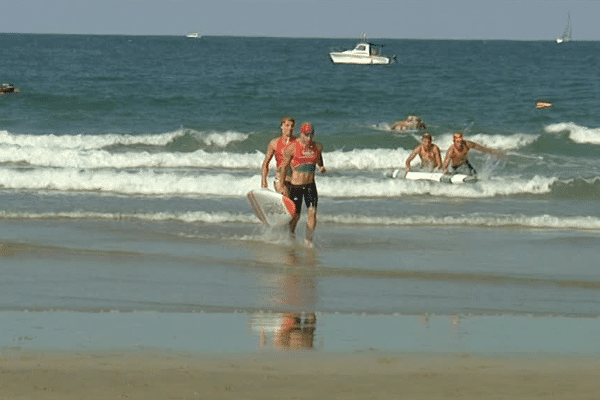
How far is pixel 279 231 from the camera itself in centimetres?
1320

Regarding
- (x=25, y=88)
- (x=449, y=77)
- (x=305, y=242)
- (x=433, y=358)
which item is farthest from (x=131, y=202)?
(x=449, y=77)

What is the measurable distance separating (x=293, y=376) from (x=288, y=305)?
238 centimetres

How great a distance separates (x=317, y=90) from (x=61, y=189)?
24337mm

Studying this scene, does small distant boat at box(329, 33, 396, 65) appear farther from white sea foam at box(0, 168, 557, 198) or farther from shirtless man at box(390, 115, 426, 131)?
white sea foam at box(0, 168, 557, 198)

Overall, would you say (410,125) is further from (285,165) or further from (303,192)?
(285,165)

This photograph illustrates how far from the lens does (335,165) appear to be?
22828 millimetres

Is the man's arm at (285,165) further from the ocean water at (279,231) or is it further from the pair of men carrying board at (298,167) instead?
the ocean water at (279,231)

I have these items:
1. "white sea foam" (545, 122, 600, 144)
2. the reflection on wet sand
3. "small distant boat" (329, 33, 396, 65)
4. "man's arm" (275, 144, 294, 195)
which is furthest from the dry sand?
"small distant boat" (329, 33, 396, 65)

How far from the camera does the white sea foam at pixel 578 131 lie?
2709cm

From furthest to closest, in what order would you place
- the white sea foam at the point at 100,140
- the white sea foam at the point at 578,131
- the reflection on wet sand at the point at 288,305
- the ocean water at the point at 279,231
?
1. the white sea foam at the point at 578,131
2. the white sea foam at the point at 100,140
3. the ocean water at the point at 279,231
4. the reflection on wet sand at the point at 288,305

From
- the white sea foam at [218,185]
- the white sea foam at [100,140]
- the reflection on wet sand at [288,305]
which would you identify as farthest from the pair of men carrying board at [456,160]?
the white sea foam at [100,140]

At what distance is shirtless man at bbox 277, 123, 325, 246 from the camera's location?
40.9 feet

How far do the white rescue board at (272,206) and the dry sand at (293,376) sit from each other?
503 cm

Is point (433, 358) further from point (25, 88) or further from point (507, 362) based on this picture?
point (25, 88)
